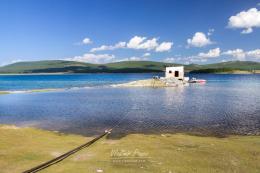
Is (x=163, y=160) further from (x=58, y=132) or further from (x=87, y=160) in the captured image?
(x=58, y=132)

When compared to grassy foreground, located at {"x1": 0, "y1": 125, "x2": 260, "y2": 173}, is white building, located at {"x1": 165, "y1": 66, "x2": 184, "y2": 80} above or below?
above

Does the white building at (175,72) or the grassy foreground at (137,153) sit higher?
the white building at (175,72)

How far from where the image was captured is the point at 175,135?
92.6 feet

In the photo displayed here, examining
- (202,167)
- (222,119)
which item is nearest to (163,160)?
(202,167)

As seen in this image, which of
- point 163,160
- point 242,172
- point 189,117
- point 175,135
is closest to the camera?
point 242,172

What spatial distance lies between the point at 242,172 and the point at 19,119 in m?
33.7

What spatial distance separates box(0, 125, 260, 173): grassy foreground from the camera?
57.5 ft

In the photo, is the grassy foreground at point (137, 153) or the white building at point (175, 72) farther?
the white building at point (175, 72)

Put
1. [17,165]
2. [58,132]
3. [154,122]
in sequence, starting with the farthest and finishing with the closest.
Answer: [154,122], [58,132], [17,165]

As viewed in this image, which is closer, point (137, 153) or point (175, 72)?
point (137, 153)

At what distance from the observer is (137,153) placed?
830 inches

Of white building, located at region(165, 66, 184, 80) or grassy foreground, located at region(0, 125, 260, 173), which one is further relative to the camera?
white building, located at region(165, 66, 184, 80)

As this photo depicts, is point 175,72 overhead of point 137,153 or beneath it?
overhead

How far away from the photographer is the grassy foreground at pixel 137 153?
17.5 m
